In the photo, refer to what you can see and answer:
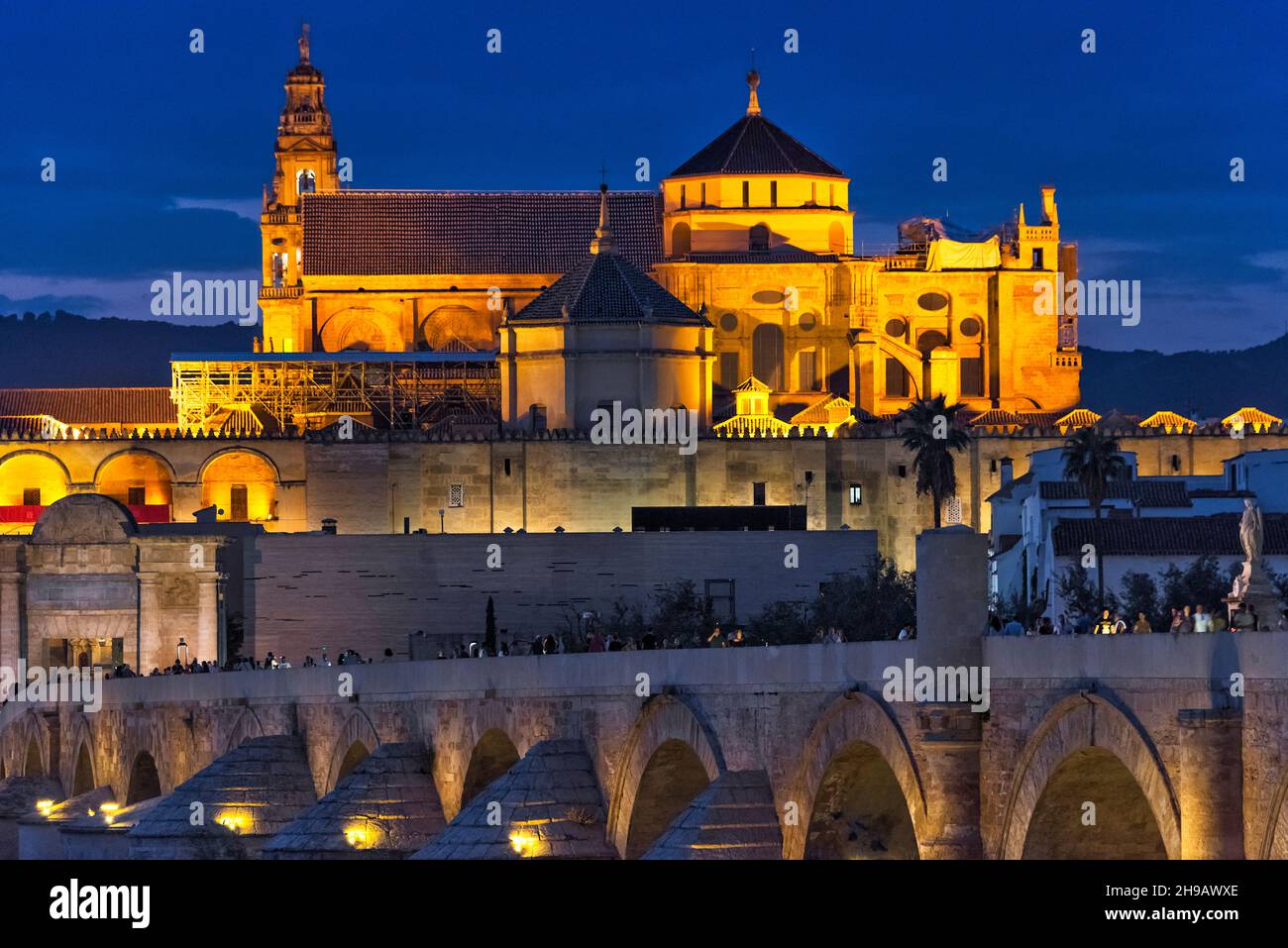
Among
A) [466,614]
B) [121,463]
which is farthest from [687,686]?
[121,463]

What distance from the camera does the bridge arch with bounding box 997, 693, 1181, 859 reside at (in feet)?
82.1

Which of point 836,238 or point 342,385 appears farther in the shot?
point 836,238

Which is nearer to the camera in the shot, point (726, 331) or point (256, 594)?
point (256, 594)

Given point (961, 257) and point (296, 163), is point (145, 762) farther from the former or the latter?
point (296, 163)

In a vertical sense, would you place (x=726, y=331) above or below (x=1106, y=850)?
above

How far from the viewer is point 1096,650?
26250 mm

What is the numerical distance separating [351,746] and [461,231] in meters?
60.6

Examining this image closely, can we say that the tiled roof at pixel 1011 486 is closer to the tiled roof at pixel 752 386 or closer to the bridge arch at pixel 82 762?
the tiled roof at pixel 752 386

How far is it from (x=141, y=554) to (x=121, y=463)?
14.1 metres

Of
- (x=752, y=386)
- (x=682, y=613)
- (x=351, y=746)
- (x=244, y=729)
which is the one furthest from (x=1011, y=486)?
(x=351, y=746)

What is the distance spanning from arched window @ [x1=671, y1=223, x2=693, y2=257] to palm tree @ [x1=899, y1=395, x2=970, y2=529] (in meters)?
14.7

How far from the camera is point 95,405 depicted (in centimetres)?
11019
